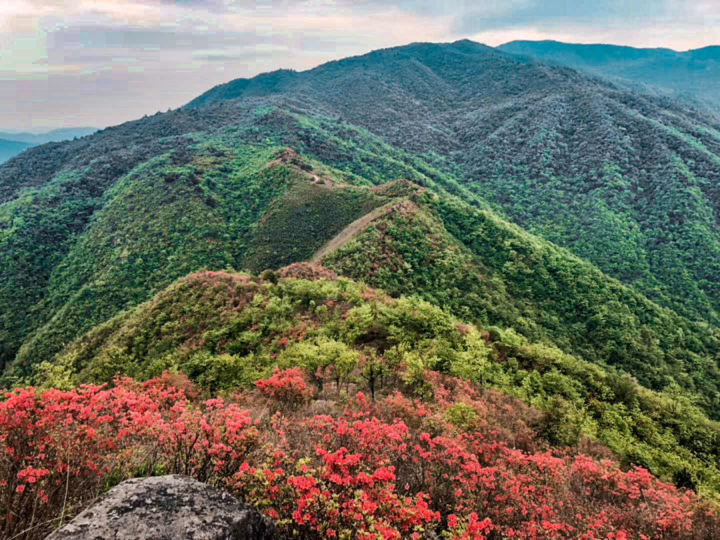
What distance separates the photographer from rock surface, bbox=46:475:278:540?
4863mm

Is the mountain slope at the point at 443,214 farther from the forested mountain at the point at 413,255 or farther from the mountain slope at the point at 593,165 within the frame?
the mountain slope at the point at 593,165

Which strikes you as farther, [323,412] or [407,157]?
[407,157]

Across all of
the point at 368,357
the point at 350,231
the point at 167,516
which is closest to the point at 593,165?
the point at 350,231

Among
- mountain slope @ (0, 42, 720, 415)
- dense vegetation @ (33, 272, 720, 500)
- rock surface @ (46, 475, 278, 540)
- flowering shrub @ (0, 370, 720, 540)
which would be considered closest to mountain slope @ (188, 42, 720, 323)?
mountain slope @ (0, 42, 720, 415)

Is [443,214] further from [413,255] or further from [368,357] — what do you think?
[368,357]

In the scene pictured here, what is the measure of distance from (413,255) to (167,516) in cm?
3893

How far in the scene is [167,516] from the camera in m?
5.17

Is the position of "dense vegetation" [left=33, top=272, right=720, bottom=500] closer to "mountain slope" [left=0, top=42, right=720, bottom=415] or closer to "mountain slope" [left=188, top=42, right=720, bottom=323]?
"mountain slope" [left=0, top=42, right=720, bottom=415]

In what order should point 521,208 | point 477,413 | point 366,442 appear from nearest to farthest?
point 366,442 → point 477,413 → point 521,208

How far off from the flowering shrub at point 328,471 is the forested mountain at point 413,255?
466 cm

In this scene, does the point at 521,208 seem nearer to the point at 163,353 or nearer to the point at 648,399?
the point at 648,399

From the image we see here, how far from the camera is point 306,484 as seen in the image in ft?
20.6

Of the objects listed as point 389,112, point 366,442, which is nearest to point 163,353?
point 366,442

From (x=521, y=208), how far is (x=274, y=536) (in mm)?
107443
